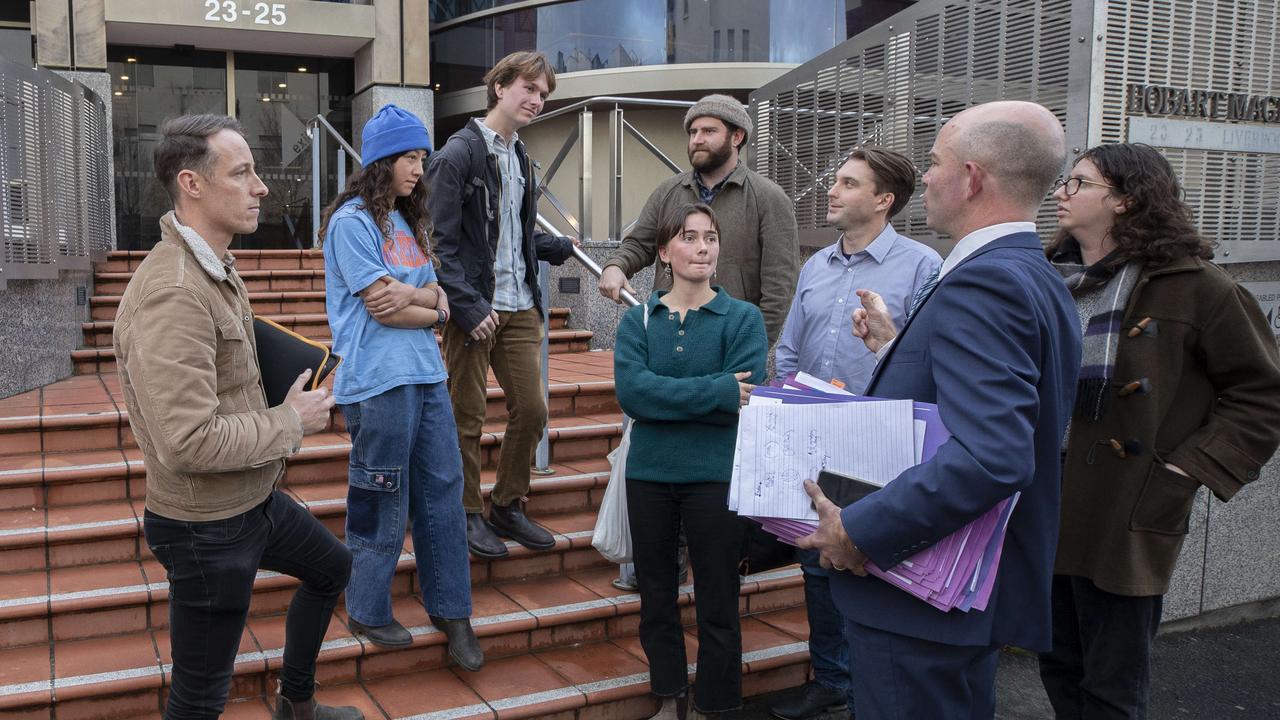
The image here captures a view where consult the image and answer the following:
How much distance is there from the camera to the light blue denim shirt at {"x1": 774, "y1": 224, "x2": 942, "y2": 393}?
3.37 meters

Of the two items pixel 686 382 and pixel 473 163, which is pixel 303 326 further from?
pixel 686 382

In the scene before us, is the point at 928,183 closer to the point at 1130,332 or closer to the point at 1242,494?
the point at 1130,332

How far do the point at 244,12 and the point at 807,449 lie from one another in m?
10.7

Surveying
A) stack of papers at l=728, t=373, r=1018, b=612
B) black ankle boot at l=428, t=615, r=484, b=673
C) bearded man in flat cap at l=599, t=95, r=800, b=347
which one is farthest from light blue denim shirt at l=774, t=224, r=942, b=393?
black ankle boot at l=428, t=615, r=484, b=673

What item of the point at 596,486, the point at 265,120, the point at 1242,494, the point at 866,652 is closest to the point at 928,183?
the point at 866,652

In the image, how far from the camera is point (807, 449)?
205 cm

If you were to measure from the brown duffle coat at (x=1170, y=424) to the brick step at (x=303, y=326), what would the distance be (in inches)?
174

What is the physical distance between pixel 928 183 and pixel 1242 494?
3575mm

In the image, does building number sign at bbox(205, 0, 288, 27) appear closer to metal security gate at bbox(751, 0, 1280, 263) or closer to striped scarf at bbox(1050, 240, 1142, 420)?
metal security gate at bbox(751, 0, 1280, 263)

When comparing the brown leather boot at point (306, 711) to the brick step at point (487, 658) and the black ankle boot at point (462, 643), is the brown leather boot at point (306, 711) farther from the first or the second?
the black ankle boot at point (462, 643)

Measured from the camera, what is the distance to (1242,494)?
4602 mm

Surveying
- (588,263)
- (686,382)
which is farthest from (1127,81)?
(588,263)

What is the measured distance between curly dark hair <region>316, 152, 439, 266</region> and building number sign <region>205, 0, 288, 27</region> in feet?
28.2

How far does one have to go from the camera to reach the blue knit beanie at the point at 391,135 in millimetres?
3268
